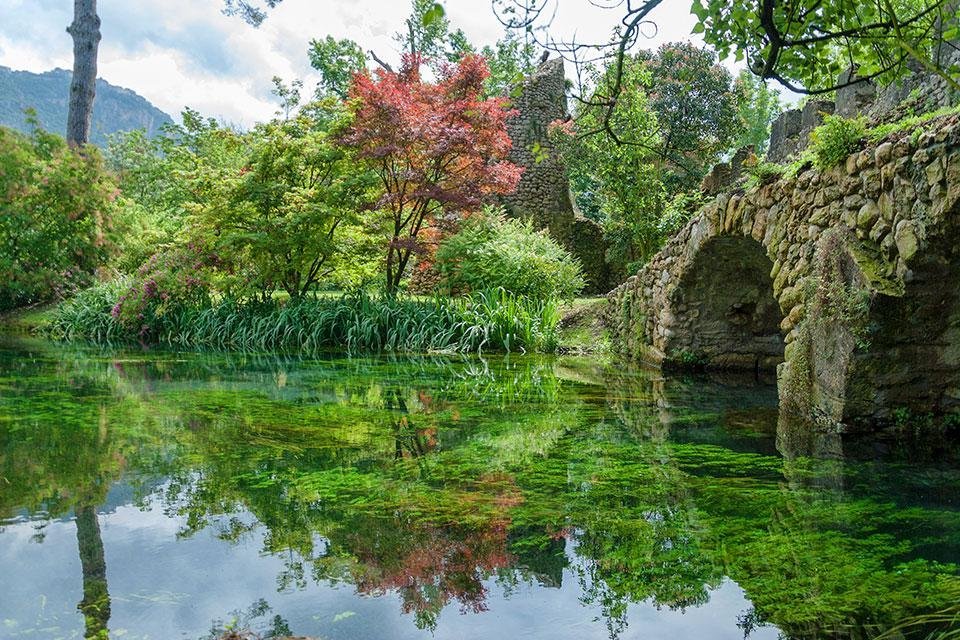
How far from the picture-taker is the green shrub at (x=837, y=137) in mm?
4430

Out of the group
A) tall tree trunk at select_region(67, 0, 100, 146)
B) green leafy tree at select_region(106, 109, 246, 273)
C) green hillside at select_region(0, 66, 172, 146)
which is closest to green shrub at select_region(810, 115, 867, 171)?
green leafy tree at select_region(106, 109, 246, 273)

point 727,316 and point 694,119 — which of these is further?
point 694,119

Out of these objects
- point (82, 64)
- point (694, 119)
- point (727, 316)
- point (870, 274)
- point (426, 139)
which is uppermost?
point (694, 119)

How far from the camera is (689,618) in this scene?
2051mm

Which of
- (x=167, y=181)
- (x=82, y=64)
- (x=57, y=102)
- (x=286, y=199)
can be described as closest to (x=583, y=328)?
(x=286, y=199)

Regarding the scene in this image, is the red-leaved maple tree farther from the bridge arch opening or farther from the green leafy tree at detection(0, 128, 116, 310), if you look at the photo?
the green leafy tree at detection(0, 128, 116, 310)

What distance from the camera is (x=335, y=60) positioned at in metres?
23.4

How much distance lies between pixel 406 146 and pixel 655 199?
6071mm

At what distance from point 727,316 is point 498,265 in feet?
14.5

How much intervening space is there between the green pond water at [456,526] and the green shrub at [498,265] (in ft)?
20.3

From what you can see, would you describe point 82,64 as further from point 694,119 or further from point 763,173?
point 763,173

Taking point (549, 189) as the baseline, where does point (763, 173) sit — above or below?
below

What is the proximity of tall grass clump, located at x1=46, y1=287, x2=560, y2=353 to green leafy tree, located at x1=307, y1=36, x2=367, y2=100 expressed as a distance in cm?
1365

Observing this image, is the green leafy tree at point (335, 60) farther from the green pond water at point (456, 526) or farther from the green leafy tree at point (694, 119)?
the green pond water at point (456, 526)
